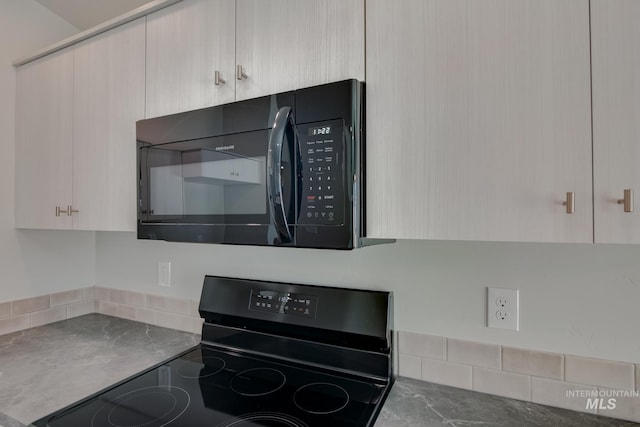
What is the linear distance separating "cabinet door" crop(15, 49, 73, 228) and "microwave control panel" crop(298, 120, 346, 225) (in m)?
1.10

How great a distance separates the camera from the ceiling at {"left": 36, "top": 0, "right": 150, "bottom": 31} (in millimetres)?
1536

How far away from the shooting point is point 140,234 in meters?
1.13

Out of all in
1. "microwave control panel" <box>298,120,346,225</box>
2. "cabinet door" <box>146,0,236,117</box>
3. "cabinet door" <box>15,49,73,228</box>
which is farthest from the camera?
"cabinet door" <box>15,49,73,228</box>

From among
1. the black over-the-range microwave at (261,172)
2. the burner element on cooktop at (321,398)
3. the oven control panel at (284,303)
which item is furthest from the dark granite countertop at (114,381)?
the black over-the-range microwave at (261,172)

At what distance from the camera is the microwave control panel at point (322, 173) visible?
2.66ft

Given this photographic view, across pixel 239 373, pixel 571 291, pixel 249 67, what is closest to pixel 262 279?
pixel 239 373

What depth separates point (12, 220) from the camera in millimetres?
1556

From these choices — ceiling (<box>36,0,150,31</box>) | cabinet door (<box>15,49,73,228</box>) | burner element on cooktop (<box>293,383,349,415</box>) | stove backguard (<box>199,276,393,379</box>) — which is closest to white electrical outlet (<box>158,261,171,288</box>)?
stove backguard (<box>199,276,393,379</box>)

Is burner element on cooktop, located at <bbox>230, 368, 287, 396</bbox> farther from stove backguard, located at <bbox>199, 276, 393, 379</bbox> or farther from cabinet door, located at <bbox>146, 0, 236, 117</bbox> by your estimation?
cabinet door, located at <bbox>146, 0, 236, 117</bbox>

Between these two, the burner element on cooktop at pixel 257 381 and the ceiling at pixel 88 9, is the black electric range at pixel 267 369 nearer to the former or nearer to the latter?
the burner element on cooktop at pixel 257 381

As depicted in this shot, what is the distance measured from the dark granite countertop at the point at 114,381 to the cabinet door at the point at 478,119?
48cm

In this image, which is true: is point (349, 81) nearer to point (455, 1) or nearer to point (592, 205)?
point (455, 1)

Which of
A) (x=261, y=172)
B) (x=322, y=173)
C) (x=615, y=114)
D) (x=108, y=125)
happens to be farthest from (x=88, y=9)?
(x=615, y=114)

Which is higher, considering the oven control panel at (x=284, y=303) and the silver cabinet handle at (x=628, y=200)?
the silver cabinet handle at (x=628, y=200)
